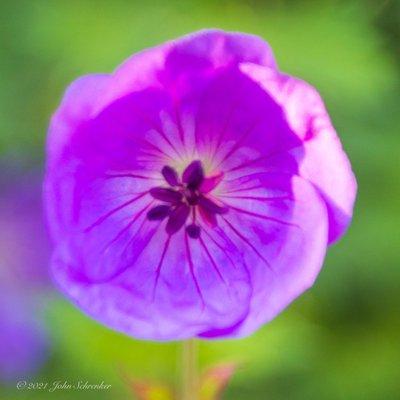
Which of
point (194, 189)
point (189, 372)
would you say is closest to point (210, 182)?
point (194, 189)

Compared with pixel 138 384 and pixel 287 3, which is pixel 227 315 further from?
pixel 287 3

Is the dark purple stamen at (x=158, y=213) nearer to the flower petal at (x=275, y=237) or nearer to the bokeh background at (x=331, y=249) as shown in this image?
the flower petal at (x=275, y=237)

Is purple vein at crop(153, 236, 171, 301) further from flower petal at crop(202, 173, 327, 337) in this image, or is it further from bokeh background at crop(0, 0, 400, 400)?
bokeh background at crop(0, 0, 400, 400)

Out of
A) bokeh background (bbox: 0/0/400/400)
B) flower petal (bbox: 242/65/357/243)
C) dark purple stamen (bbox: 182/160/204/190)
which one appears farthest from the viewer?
bokeh background (bbox: 0/0/400/400)

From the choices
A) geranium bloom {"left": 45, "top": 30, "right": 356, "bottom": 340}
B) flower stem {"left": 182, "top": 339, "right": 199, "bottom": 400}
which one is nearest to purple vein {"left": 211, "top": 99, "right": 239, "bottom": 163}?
Result: geranium bloom {"left": 45, "top": 30, "right": 356, "bottom": 340}

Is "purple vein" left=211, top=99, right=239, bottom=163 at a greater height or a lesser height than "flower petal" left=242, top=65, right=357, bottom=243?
greater

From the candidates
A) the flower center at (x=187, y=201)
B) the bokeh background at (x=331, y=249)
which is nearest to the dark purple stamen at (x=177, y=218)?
the flower center at (x=187, y=201)

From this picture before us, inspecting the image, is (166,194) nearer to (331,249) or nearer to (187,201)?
(187,201)
